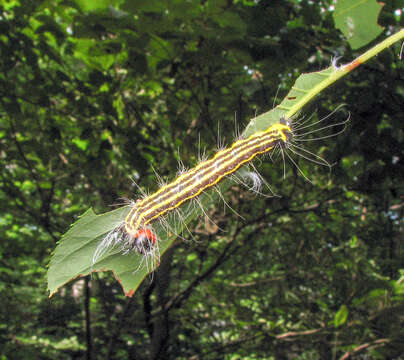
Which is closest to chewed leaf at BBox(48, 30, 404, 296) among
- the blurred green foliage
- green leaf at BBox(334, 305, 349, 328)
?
the blurred green foliage

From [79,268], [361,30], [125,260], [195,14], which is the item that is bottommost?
[79,268]

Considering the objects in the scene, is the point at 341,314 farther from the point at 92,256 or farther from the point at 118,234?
the point at 92,256

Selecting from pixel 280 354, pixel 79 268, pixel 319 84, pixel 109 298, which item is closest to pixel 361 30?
pixel 319 84

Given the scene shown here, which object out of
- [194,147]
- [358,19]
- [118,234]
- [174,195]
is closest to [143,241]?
[118,234]

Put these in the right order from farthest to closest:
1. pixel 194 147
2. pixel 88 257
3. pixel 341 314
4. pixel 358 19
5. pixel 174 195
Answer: pixel 194 147, pixel 341 314, pixel 358 19, pixel 174 195, pixel 88 257

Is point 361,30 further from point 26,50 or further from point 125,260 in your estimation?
point 26,50

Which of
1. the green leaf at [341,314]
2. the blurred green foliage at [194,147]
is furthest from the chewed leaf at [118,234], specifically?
the green leaf at [341,314]

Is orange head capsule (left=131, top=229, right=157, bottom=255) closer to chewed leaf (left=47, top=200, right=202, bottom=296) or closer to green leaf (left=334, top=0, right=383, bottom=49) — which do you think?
chewed leaf (left=47, top=200, right=202, bottom=296)
